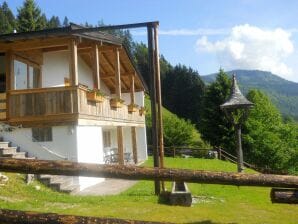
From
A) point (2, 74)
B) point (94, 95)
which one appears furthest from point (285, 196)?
point (2, 74)

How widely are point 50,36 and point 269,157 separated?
110 feet

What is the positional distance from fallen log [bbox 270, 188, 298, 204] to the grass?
15.4 ft

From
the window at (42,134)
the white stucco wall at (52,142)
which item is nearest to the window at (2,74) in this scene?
the white stucco wall at (52,142)

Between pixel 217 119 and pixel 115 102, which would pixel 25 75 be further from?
pixel 217 119

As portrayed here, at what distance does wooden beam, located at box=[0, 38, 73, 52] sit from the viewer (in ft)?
55.0

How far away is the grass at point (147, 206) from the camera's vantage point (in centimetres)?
1086

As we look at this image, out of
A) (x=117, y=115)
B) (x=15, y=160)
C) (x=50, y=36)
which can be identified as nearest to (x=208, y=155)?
(x=117, y=115)

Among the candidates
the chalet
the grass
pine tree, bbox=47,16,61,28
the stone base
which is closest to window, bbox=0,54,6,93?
the chalet

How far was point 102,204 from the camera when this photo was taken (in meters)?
12.2

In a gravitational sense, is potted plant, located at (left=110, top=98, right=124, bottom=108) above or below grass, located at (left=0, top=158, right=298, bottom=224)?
above

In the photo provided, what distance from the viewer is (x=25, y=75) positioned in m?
18.6

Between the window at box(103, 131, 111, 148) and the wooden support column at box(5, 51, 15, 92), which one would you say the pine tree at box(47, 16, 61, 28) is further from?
the wooden support column at box(5, 51, 15, 92)

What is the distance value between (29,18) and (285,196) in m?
77.2

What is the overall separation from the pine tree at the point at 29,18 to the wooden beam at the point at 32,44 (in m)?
62.2
